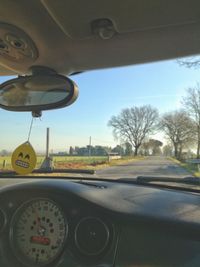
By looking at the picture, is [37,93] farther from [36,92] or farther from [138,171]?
[138,171]

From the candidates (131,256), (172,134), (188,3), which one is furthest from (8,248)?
(172,134)

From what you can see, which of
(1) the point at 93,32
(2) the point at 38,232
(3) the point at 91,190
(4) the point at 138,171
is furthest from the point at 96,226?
(4) the point at 138,171

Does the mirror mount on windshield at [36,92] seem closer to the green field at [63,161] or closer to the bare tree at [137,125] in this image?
the green field at [63,161]

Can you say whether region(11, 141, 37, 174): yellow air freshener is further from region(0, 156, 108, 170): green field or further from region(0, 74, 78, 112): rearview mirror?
region(0, 74, 78, 112): rearview mirror

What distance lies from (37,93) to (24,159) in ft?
1.89

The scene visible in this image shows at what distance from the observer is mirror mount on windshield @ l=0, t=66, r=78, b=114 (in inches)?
113

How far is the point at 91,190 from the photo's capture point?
2664 millimetres

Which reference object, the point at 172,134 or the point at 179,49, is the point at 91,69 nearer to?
the point at 179,49

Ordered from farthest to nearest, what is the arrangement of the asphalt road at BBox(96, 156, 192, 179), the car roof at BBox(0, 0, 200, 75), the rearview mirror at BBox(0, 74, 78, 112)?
the asphalt road at BBox(96, 156, 192, 179), the rearview mirror at BBox(0, 74, 78, 112), the car roof at BBox(0, 0, 200, 75)

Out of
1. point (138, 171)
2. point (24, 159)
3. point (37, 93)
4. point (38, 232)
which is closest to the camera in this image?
point (38, 232)

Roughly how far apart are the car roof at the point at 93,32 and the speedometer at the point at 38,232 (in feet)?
3.90

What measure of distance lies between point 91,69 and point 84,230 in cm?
148

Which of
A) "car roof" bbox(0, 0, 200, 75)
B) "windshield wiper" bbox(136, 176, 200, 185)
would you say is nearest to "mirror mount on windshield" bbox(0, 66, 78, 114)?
"car roof" bbox(0, 0, 200, 75)

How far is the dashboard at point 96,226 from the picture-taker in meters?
2.13
